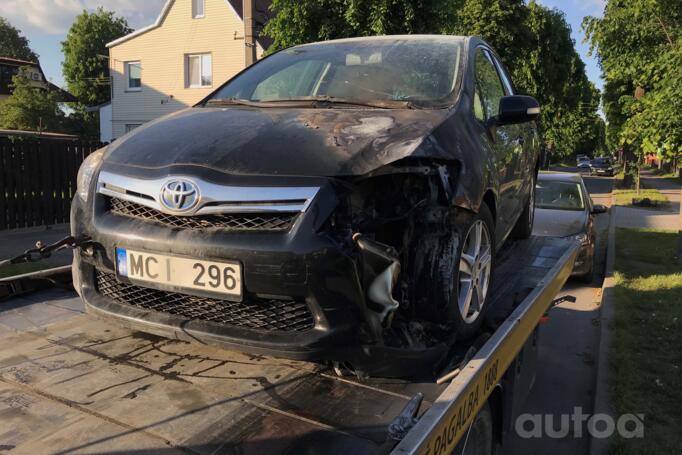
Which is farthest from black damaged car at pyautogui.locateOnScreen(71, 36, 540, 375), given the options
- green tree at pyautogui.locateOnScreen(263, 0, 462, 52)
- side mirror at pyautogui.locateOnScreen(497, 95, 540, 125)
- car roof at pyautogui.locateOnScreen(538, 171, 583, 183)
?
car roof at pyautogui.locateOnScreen(538, 171, 583, 183)

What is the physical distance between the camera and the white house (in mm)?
24781

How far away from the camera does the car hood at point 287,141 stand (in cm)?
216

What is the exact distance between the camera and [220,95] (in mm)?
3457

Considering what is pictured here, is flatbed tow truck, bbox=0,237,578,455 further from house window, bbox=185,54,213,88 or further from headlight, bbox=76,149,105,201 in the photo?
house window, bbox=185,54,213,88

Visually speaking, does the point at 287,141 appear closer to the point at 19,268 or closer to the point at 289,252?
the point at 289,252

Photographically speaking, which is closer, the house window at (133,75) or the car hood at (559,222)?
the car hood at (559,222)

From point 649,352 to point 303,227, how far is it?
4.46 m

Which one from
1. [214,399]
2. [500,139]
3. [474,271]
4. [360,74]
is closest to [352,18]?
[360,74]

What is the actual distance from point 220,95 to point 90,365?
176 cm

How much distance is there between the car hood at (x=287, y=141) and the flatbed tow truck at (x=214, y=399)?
0.80 metres

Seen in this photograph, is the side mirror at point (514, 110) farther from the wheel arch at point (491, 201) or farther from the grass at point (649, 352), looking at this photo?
the grass at point (649, 352)

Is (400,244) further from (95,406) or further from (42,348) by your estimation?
(42,348)

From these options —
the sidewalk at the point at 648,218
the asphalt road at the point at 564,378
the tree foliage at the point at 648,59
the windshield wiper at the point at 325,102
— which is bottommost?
the asphalt road at the point at 564,378

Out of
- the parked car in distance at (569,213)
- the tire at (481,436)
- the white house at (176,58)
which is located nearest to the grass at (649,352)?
the parked car in distance at (569,213)
